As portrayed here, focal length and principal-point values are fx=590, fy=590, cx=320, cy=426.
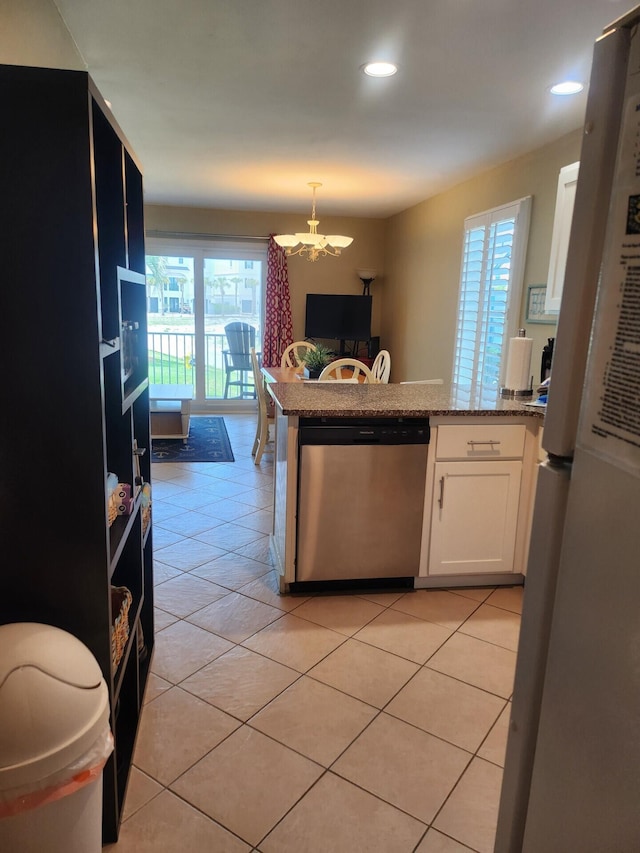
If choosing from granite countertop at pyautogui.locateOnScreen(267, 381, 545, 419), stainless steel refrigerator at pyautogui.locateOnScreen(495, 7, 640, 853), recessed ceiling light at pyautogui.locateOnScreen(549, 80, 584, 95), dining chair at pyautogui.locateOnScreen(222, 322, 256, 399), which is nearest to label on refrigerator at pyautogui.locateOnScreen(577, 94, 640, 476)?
stainless steel refrigerator at pyautogui.locateOnScreen(495, 7, 640, 853)

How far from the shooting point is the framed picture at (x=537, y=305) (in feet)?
12.7

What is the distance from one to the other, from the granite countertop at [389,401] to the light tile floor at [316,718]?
87cm

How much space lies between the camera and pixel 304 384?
331 cm

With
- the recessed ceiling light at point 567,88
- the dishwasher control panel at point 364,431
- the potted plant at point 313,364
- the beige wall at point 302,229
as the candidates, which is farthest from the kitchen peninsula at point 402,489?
the beige wall at point 302,229

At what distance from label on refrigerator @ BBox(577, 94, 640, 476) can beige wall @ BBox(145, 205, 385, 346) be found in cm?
675

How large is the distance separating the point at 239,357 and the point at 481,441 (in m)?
5.21

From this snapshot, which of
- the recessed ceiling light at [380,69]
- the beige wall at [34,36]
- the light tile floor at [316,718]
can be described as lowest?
the light tile floor at [316,718]

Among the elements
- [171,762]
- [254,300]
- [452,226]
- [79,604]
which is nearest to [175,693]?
[171,762]

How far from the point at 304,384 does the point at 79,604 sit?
219cm

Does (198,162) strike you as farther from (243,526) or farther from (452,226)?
(243,526)

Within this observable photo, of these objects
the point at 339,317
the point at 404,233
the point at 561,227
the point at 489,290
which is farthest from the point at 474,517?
the point at 339,317

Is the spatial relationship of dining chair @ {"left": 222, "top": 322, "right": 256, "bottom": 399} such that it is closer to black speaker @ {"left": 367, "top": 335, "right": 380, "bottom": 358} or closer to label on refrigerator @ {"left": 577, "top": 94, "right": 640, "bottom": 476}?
black speaker @ {"left": 367, "top": 335, "right": 380, "bottom": 358}

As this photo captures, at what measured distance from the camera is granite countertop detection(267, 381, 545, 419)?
2.52 meters

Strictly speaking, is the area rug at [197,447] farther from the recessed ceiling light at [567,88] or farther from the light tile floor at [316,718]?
→ the recessed ceiling light at [567,88]
